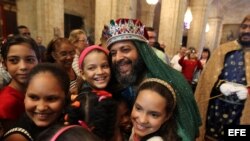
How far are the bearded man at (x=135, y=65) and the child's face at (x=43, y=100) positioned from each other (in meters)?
0.61

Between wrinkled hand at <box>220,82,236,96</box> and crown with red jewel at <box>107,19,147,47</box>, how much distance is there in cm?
144

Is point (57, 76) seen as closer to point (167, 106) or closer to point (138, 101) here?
point (138, 101)

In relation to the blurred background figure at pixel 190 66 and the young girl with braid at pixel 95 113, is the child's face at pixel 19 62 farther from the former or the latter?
the blurred background figure at pixel 190 66

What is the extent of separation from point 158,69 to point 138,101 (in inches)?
13.2

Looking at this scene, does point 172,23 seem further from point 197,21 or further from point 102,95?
point 102,95

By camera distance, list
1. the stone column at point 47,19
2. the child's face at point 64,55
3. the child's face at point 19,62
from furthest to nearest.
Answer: the stone column at point 47,19
the child's face at point 64,55
the child's face at point 19,62

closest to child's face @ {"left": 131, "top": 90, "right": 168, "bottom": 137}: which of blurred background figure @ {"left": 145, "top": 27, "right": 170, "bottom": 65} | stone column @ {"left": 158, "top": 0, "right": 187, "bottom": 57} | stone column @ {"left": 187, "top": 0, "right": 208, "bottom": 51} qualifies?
blurred background figure @ {"left": 145, "top": 27, "right": 170, "bottom": 65}

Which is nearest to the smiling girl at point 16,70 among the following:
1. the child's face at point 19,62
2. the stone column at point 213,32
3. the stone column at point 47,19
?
the child's face at point 19,62

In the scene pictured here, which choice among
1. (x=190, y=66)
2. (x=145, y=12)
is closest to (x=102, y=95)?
(x=190, y=66)

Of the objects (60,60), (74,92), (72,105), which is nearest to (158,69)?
(72,105)

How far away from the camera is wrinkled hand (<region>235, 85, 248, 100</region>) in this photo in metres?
2.76

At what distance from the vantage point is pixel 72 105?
A: 144 cm

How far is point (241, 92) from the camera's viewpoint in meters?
2.77

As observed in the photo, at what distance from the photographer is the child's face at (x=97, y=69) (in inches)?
71.4
